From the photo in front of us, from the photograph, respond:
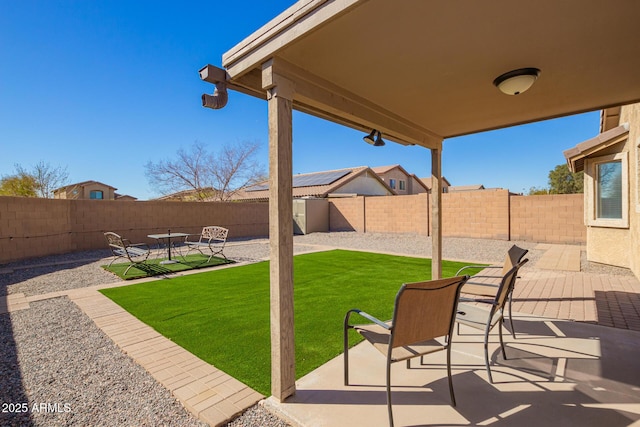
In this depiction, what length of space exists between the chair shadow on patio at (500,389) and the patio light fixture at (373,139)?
105 inches

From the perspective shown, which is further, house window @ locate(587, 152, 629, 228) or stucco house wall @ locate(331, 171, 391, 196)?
stucco house wall @ locate(331, 171, 391, 196)

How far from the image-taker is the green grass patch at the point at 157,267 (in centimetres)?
663

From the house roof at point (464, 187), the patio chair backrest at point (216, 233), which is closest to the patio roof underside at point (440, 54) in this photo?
the patio chair backrest at point (216, 233)

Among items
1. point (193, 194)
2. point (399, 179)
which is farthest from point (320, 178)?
point (193, 194)

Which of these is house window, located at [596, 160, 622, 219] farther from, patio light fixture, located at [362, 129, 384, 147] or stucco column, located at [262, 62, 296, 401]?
stucco column, located at [262, 62, 296, 401]

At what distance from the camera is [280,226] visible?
2.14 m

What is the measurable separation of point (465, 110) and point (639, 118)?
159 inches

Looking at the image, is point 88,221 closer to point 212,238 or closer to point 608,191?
point 212,238

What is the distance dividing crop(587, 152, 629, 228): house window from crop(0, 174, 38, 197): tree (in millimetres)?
28512

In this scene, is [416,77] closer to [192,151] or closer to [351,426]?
[351,426]

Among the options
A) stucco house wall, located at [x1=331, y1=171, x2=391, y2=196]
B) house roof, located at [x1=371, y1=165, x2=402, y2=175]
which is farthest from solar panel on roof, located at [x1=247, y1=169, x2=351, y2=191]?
house roof, located at [x1=371, y1=165, x2=402, y2=175]

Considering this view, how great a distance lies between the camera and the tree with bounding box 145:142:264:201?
2286 cm

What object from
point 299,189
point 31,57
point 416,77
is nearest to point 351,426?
point 416,77

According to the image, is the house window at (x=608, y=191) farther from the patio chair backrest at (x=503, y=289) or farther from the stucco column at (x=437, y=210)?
the patio chair backrest at (x=503, y=289)
